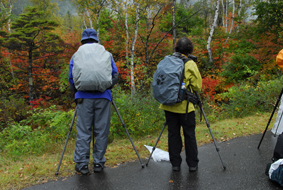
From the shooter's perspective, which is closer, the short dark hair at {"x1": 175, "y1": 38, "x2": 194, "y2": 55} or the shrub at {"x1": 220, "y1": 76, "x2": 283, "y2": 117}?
the short dark hair at {"x1": 175, "y1": 38, "x2": 194, "y2": 55}

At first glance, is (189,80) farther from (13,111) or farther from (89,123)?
(13,111)

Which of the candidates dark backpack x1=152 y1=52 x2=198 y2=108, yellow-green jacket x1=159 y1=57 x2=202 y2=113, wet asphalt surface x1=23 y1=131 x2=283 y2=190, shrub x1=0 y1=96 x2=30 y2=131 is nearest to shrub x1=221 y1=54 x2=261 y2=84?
wet asphalt surface x1=23 y1=131 x2=283 y2=190

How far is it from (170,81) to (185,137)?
937mm

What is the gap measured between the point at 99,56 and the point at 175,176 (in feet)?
7.10

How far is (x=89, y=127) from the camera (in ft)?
10.9

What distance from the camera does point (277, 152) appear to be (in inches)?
115

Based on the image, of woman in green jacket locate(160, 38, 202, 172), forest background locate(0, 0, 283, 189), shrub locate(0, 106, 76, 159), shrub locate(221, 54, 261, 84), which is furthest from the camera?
shrub locate(221, 54, 261, 84)

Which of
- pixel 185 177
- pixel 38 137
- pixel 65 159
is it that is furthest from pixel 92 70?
pixel 38 137

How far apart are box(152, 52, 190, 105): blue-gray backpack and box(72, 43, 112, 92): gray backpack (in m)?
0.78

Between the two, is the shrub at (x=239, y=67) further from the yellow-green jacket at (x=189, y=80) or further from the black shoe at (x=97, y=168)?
the black shoe at (x=97, y=168)

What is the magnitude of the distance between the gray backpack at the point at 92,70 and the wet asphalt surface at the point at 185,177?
1.35 metres

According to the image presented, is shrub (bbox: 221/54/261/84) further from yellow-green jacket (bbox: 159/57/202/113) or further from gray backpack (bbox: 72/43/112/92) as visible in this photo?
gray backpack (bbox: 72/43/112/92)

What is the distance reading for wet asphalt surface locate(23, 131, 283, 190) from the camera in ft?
9.36

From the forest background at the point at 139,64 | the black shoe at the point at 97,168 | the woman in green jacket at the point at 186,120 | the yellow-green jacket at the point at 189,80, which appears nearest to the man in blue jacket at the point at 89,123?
the black shoe at the point at 97,168
